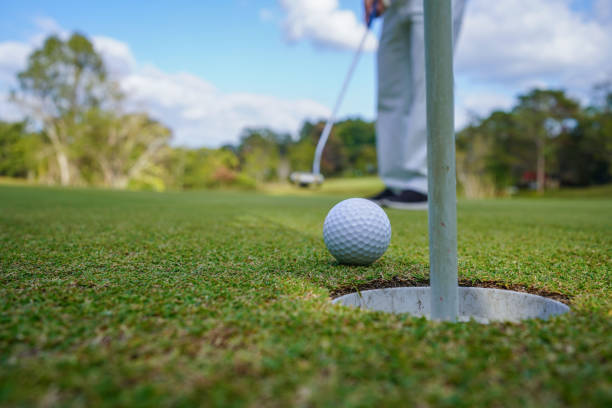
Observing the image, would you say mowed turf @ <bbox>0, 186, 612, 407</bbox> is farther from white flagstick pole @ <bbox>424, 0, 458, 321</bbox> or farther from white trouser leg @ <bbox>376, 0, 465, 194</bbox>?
white trouser leg @ <bbox>376, 0, 465, 194</bbox>

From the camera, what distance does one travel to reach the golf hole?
1.79m

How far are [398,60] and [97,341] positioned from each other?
19.7 feet

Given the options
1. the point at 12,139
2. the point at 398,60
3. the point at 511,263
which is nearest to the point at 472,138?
the point at 398,60

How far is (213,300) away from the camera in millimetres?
1542

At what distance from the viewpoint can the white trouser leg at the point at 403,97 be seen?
5.68 meters

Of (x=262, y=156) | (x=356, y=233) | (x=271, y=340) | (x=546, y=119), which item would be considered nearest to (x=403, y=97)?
(x=356, y=233)

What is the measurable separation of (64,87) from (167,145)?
29.0ft

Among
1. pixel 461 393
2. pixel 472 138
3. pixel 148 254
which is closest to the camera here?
pixel 461 393

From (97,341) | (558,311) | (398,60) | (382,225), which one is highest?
(398,60)

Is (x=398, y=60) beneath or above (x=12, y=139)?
beneath

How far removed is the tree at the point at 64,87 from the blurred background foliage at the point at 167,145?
0.07 meters

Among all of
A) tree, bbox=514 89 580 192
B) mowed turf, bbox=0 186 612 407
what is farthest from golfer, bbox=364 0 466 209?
tree, bbox=514 89 580 192

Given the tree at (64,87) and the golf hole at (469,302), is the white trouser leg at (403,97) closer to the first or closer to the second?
the golf hole at (469,302)

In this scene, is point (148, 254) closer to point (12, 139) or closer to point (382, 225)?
point (382, 225)
